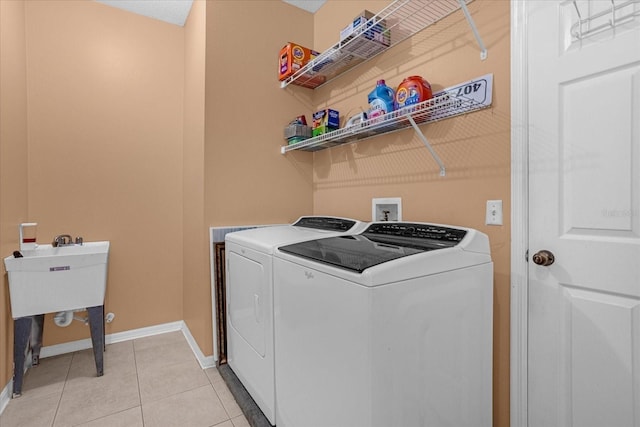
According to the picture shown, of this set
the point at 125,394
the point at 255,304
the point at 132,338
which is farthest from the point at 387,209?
the point at 132,338

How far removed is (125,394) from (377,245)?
70.3 inches

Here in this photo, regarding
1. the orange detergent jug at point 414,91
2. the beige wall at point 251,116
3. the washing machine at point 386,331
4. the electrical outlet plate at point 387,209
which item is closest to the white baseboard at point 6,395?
the beige wall at point 251,116

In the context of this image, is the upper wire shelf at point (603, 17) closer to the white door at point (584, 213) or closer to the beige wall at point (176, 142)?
the white door at point (584, 213)

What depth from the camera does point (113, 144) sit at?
254 cm

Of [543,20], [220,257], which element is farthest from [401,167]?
[220,257]

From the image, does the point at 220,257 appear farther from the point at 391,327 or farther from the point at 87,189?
the point at 391,327

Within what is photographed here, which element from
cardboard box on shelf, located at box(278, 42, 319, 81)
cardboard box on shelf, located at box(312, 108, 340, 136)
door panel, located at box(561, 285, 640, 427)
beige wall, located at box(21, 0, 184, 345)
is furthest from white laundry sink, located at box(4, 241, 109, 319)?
door panel, located at box(561, 285, 640, 427)

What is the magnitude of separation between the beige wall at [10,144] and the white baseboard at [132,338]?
327mm

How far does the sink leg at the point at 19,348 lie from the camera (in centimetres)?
183

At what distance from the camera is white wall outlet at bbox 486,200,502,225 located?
1.39 metres

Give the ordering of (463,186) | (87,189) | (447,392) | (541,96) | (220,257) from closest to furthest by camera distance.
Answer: (447,392), (541,96), (463,186), (220,257), (87,189)

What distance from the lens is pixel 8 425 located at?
63.3 inches

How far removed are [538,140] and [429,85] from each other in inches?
25.3

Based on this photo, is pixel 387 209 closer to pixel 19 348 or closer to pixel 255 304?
pixel 255 304
